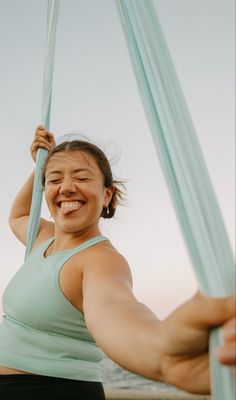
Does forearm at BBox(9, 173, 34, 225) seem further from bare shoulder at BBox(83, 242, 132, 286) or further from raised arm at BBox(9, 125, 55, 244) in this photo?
bare shoulder at BBox(83, 242, 132, 286)

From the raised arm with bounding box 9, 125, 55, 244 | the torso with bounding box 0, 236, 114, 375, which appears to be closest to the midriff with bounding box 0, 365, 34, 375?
the torso with bounding box 0, 236, 114, 375

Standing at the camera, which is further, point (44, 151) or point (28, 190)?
point (28, 190)

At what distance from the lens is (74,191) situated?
3.38ft

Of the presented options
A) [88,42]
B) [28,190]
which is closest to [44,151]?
[28,190]

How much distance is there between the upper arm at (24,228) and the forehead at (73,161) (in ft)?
0.87

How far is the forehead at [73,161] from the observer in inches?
41.8

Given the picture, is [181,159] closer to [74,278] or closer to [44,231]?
[74,278]

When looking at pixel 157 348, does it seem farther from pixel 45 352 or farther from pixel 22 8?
pixel 22 8

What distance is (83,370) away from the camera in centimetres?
92

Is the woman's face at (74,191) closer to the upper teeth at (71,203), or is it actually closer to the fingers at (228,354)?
the upper teeth at (71,203)

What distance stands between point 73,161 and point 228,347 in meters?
0.74

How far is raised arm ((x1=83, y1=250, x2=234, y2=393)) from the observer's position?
416 mm

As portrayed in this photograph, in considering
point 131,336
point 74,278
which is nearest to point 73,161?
point 74,278

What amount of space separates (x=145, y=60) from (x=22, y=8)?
3.22 metres
